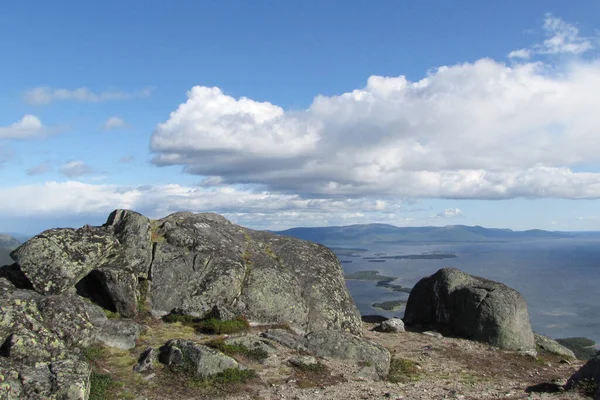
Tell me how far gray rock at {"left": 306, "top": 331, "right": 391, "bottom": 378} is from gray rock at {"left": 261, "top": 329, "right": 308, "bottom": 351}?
348mm

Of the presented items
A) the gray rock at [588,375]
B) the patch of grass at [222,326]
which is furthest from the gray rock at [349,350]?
the gray rock at [588,375]

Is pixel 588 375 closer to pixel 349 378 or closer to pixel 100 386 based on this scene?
pixel 349 378

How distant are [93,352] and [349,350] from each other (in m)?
11.3

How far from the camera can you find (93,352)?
19.1m

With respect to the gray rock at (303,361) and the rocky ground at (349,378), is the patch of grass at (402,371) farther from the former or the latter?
the gray rock at (303,361)

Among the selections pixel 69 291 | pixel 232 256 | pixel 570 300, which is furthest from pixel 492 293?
pixel 570 300

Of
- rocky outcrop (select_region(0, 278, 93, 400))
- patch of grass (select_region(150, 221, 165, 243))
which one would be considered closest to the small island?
patch of grass (select_region(150, 221, 165, 243))

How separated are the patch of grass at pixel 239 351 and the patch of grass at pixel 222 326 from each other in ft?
8.75

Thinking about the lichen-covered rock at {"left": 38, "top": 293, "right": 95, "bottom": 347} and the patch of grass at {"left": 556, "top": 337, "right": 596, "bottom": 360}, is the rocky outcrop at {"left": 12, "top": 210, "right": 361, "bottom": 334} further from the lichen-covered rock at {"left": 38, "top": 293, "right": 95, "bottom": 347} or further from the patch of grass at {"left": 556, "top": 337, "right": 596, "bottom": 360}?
the patch of grass at {"left": 556, "top": 337, "right": 596, "bottom": 360}

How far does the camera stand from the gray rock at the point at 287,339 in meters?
22.1

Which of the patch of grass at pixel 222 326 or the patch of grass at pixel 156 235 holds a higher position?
the patch of grass at pixel 156 235

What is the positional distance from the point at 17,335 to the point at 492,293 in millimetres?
27492

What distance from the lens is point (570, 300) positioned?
19712cm

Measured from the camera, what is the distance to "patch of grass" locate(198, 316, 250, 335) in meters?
23.7
